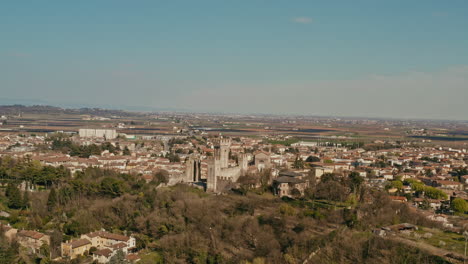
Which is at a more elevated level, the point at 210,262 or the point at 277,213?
the point at 277,213

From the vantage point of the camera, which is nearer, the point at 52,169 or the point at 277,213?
the point at 277,213

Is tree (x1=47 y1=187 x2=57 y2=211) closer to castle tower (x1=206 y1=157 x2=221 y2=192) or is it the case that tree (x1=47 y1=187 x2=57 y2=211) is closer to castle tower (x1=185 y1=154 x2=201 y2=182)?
castle tower (x1=206 y1=157 x2=221 y2=192)

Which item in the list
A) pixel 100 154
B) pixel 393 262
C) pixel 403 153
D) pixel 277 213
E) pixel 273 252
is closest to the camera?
pixel 393 262

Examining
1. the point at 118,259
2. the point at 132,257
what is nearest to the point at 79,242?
the point at 132,257

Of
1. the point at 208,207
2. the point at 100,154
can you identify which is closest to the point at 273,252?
the point at 208,207

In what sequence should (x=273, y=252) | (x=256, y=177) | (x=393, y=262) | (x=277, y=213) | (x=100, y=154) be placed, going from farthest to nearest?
(x=100, y=154) → (x=256, y=177) → (x=277, y=213) → (x=273, y=252) → (x=393, y=262)

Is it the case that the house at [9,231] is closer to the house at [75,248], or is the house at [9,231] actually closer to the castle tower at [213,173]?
the house at [75,248]

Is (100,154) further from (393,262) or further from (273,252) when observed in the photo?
(393,262)

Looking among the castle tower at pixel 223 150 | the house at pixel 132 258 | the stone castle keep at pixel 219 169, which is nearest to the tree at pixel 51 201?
the house at pixel 132 258
